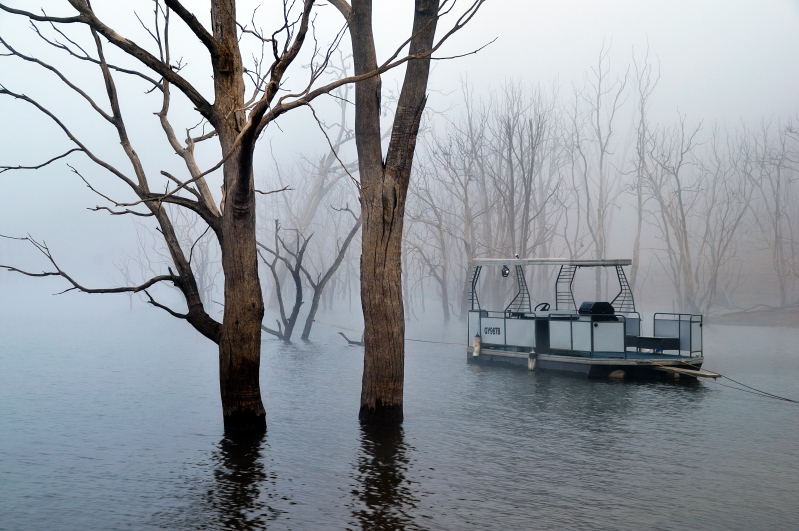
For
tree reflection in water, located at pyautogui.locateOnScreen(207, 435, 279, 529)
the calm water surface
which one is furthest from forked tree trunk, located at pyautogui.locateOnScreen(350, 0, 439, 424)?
tree reflection in water, located at pyautogui.locateOnScreen(207, 435, 279, 529)

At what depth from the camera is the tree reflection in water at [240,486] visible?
7.79 metres

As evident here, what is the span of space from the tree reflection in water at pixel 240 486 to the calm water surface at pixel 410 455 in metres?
0.03

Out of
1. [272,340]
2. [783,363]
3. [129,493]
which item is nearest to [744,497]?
[129,493]

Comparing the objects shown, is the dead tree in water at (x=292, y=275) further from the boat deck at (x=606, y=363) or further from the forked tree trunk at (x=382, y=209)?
the forked tree trunk at (x=382, y=209)

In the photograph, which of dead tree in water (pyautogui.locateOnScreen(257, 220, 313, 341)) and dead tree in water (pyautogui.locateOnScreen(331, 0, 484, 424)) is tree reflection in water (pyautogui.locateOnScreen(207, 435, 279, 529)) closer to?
dead tree in water (pyautogui.locateOnScreen(331, 0, 484, 424))

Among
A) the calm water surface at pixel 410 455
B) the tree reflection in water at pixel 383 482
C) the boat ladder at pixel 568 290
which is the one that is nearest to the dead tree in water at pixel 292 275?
the calm water surface at pixel 410 455

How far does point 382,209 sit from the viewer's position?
11.1m

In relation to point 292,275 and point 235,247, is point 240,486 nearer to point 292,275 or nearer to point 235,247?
point 235,247

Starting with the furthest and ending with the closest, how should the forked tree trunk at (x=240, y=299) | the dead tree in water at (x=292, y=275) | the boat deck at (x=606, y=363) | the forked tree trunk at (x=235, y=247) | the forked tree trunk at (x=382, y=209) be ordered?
1. the dead tree in water at (x=292, y=275)
2. the boat deck at (x=606, y=363)
3. the forked tree trunk at (x=382, y=209)
4. the forked tree trunk at (x=240, y=299)
5. the forked tree trunk at (x=235, y=247)

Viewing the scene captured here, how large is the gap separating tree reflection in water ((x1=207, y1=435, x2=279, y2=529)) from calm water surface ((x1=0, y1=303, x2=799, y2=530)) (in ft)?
0.10

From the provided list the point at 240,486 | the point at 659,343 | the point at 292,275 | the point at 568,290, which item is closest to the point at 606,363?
the point at 659,343

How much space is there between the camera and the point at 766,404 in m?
15.4

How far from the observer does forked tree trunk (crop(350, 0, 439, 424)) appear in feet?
36.7

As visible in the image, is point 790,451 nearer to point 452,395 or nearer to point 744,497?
point 744,497
